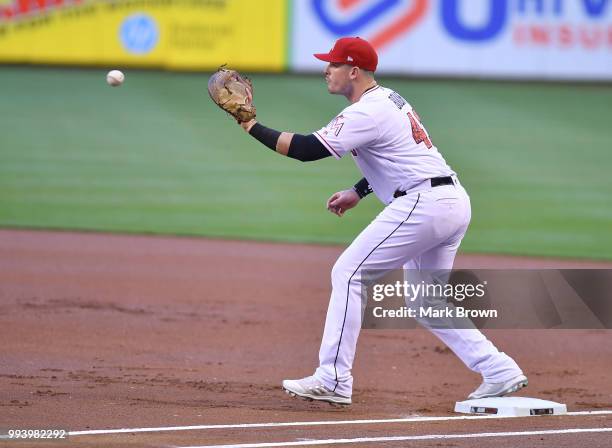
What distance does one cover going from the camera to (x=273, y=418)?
631 cm

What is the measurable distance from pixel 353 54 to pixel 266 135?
626mm

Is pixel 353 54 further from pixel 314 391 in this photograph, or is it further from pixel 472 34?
pixel 472 34

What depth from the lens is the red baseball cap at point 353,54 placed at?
6695 millimetres

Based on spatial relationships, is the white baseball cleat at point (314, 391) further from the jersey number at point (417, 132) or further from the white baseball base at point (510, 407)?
the jersey number at point (417, 132)

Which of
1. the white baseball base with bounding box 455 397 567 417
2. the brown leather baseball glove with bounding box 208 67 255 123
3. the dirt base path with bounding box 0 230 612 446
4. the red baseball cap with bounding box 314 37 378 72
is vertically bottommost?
the dirt base path with bounding box 0 230 612 446

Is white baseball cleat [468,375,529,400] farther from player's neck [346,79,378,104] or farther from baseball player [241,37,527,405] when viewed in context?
player's neck [346,79,378,104]

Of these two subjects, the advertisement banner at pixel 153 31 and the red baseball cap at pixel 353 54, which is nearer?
the red baseball cap at pixel 353 54

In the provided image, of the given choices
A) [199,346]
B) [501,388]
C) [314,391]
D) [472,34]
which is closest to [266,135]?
[314,391]

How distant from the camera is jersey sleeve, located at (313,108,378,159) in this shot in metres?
6.50

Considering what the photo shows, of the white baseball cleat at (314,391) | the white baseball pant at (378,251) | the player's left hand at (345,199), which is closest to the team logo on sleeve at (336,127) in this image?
the white baseball pant at (378,251)

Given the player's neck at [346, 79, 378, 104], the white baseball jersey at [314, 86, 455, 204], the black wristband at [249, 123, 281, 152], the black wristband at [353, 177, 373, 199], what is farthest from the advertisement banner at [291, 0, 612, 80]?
the black wristband at [249, 123, 281, 152]

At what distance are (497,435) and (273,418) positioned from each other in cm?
110

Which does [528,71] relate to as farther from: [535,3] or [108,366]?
[108,366]

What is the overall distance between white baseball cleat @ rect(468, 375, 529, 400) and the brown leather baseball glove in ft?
6.22
